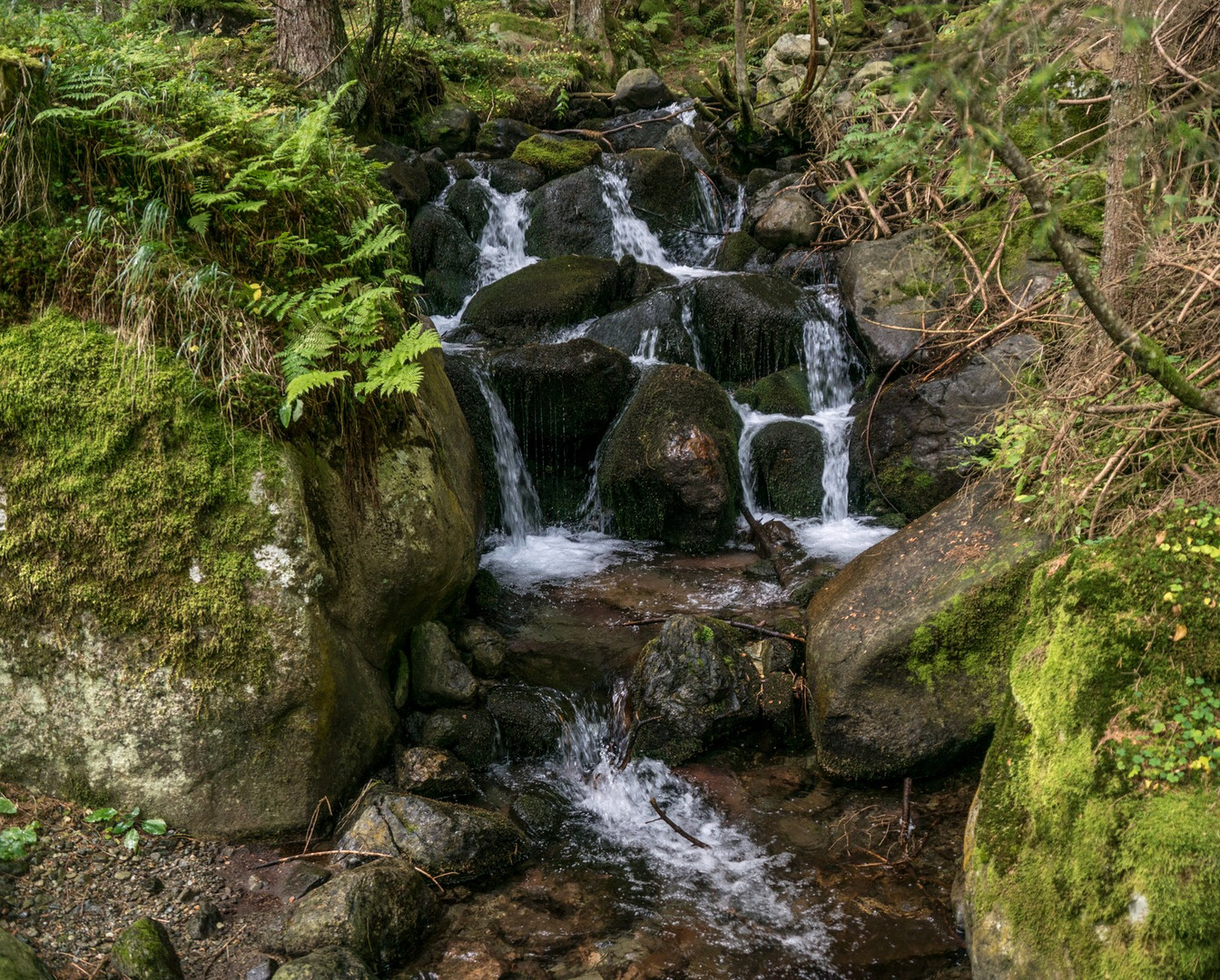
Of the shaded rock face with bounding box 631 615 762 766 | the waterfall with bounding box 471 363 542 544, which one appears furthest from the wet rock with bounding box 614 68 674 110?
the shaded rock face with bounding box 631 615 762 766

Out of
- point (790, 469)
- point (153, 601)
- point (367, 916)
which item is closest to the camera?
point (367, 916)

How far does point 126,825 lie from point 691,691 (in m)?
3.19

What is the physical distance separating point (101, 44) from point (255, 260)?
1.53 m

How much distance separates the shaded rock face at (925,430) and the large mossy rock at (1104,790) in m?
4.49

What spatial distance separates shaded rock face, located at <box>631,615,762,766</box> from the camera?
214 inches

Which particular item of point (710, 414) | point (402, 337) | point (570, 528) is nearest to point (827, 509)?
point (710, 414)

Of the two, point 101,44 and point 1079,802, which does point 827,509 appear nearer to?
point 1079,802

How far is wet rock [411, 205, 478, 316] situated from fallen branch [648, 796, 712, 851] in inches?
328

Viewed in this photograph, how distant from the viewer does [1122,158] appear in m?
4.64

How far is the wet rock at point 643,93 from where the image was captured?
53.9 feet

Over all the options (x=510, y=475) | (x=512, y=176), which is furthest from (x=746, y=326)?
(x=512, y=176)

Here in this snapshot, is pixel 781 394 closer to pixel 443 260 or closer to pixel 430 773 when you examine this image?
pixel 443 260

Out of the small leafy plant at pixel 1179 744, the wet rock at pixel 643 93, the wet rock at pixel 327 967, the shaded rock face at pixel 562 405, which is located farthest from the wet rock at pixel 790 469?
the wet rock at pixel 643 93

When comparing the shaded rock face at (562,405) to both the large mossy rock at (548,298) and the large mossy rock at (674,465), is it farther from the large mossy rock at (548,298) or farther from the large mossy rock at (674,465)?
the large mossy rock at (548,298)
